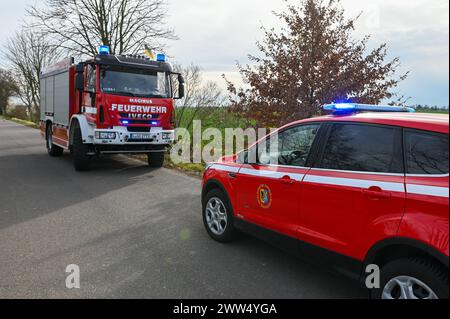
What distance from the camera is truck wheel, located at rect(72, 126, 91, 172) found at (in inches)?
386

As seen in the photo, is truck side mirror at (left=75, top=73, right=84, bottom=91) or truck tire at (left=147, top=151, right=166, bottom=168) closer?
truck side mirror at (left=75, top=73, right=84, bottom=91)

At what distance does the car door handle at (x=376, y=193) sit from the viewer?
109 inches

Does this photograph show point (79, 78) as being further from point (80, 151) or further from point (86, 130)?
point (80, 151)

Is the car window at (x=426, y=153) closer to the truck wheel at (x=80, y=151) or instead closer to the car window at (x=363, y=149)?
the car window at (x=363, y=149)

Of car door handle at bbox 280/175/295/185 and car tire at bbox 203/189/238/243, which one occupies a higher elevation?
car door handle at bbox 280/175/295/185

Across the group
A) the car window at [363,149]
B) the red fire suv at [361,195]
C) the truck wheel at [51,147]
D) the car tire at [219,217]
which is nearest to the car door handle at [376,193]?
the red fire suv at [361,195]

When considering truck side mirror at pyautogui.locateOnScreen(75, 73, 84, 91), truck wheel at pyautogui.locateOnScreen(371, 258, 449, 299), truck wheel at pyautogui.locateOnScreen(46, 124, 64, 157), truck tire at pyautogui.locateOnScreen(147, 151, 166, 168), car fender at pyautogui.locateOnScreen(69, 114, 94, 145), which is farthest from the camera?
truck wheel at pyautogui.locateOnScreen(46, 124, 64, 157)

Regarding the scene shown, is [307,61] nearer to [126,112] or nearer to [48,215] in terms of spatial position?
[126,112]

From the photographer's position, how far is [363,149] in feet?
10.3

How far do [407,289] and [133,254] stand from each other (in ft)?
9.74

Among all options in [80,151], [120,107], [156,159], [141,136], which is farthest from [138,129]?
[80,151]

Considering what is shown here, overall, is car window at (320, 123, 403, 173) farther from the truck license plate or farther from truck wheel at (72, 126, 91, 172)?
truck wheel at (72, 126, 91, 172)

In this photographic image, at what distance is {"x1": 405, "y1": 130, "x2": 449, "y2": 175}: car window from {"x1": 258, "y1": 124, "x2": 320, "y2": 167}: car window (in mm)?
989

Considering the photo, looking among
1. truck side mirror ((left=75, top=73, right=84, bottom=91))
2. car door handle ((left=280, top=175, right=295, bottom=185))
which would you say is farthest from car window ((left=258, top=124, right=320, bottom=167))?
truck side mirror ((left=75, top=73, right=84, bottom=91))
